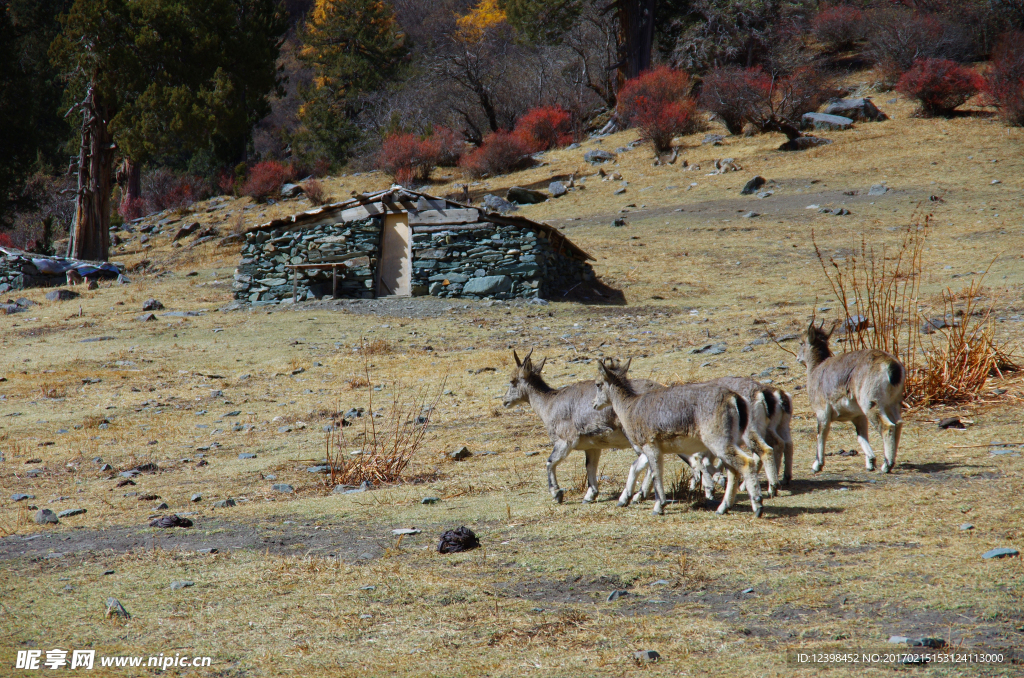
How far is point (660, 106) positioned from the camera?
40750 mm

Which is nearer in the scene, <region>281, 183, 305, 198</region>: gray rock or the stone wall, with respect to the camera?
the stone wall

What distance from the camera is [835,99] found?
40.9 metres

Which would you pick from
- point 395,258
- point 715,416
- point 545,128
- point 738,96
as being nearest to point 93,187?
point 395,258

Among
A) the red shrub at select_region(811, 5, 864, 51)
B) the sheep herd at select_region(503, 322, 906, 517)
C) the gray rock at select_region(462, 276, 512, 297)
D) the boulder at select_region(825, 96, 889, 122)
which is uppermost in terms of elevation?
the red shrub at select_region(811, 5, 864, 51)

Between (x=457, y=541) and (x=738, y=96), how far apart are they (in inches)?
1445

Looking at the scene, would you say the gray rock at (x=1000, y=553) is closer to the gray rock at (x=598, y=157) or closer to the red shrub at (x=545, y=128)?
the gray rock at (x=598, y=157)

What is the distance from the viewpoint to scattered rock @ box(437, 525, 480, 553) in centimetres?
651

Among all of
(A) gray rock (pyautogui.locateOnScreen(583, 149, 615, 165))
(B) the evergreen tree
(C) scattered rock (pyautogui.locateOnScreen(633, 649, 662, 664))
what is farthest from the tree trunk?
(C) scattered rock (pyautogui.locateOnScreen(633, 649, 662, 664))

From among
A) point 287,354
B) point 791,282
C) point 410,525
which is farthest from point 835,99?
point 410,525

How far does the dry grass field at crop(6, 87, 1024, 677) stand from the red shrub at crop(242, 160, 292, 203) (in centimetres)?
2473

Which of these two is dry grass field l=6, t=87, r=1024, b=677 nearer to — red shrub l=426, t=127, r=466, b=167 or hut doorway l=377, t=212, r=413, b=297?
hut doorway l=377, t=212, r=413, b=297

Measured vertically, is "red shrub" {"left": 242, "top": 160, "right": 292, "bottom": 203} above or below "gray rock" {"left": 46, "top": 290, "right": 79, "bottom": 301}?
above

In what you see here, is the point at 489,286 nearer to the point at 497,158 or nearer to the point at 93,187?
the point at 93,187

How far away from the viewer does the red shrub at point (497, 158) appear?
142ft
